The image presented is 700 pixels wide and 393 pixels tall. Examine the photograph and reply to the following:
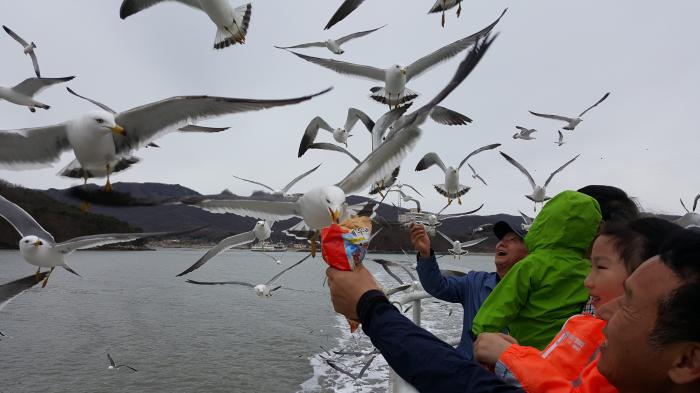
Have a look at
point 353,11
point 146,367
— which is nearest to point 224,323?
point 146,367

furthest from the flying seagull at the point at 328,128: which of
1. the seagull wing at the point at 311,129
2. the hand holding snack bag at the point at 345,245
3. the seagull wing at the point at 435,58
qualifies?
the hand holding snack bag at the point at 345,245

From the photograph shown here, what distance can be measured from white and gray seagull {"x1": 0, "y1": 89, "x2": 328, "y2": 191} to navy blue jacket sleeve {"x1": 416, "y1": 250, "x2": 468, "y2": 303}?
1288 millimetres

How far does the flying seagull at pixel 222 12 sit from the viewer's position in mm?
4656

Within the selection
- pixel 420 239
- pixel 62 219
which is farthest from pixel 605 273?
pixel 62 219

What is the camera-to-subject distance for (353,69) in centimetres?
792

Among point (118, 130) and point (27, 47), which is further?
point (27, 47)

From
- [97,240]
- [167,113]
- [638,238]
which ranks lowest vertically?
[97,240]

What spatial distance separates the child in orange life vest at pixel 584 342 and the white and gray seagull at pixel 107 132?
195 centimetres

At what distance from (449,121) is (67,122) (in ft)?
20.1

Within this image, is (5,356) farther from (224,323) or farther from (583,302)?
(583,302)

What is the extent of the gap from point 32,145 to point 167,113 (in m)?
0.94

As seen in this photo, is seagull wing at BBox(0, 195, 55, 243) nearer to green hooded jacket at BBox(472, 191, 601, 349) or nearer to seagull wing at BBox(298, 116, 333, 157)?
seagull wing at BBox(298, 116, 333, 157)

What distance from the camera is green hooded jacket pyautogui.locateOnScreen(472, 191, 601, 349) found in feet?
5.74

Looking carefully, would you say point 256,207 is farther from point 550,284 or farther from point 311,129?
point 311,129
